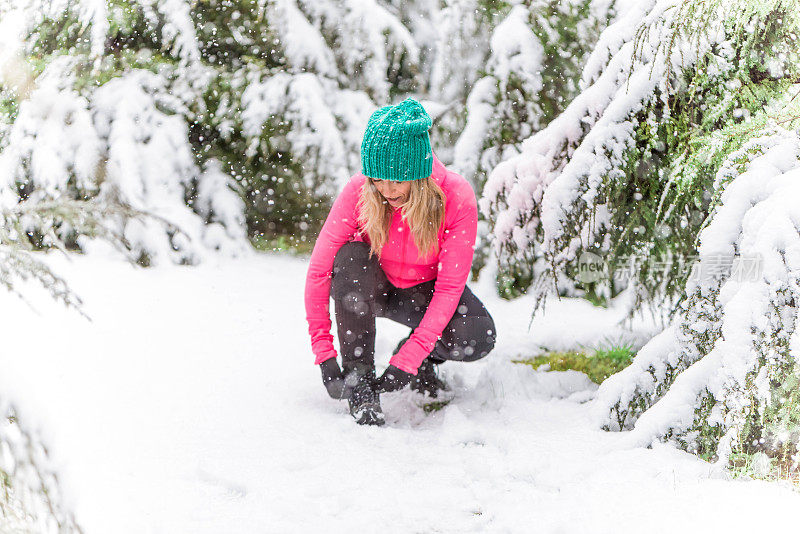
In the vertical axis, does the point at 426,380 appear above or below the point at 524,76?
below

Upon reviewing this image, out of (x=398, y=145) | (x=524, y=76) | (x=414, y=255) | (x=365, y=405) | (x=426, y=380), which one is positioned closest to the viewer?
(x=398, y=145)

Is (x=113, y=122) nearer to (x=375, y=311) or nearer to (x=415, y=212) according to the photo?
(x=375, y=311)

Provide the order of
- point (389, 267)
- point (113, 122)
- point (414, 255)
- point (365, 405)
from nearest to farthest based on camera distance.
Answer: point (365, 405), point (414, 255), point (389, 267), point (113, 122)

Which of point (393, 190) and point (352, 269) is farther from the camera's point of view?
point (352, 269)

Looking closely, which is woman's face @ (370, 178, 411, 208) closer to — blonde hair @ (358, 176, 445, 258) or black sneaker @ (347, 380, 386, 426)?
blonde hair @ (358, 176, 445, 258)

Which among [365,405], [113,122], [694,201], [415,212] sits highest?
[694,201]

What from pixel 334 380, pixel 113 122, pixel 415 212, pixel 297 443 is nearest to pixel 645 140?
pixel 415 212

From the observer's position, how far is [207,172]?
401 cm

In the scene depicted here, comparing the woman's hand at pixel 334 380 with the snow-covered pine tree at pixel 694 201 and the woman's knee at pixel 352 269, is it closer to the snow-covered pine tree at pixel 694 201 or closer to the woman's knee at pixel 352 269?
the woman's knee at pixel 352 269

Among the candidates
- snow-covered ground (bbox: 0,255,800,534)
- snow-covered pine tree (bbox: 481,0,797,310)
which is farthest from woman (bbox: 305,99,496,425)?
snow-covered pine tree (bbox: 481,0,797,310)

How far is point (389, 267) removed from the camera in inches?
98.8

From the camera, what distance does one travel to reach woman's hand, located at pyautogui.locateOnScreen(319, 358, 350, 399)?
7.64 ft

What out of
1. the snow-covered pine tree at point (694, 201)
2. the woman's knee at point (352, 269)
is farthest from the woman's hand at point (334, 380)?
the snow-covered pine tree at point (694, 201)

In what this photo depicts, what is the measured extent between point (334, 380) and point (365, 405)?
0.15m
